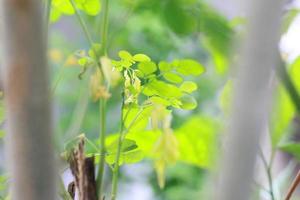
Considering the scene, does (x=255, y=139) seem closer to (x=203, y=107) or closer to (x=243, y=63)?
(x=243, y=63)

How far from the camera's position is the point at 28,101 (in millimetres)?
182

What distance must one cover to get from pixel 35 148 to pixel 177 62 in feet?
0.77

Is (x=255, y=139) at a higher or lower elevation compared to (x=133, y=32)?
lower

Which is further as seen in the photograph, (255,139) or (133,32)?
(133,32)

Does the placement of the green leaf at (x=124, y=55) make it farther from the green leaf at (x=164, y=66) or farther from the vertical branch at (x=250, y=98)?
the vertical branch at (x=250, y=98)

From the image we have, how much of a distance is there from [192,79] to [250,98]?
96 centimetres

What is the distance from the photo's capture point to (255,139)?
0.17 m

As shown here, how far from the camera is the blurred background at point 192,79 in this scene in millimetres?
561

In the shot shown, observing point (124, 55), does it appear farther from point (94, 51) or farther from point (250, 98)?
point (250, 98)

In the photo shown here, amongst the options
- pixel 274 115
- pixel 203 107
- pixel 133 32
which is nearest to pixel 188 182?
pixel 203 107

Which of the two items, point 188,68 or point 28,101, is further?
point 188,68

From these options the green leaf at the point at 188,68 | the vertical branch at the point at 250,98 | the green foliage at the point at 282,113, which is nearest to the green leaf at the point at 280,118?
the green foliage at the point at 282,113

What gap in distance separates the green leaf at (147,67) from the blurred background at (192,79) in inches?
3.0

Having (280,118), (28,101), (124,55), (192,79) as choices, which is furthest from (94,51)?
(192,79)
